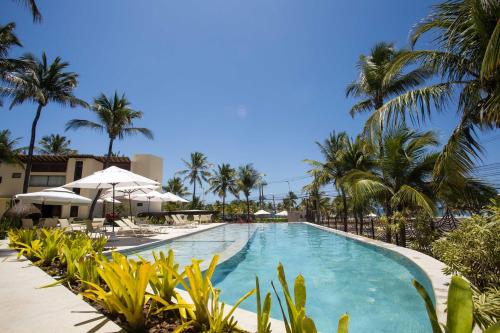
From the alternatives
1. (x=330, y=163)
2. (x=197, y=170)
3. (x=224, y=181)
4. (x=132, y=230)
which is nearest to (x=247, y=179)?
(x=224, y=181)

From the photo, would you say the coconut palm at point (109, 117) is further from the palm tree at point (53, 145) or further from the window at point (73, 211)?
the palm tree at point (53, 145)

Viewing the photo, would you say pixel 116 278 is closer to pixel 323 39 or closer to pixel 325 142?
pixel 323 39

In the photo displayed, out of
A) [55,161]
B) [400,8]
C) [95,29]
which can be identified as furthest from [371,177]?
[55,161]

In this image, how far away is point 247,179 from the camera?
36219 mm

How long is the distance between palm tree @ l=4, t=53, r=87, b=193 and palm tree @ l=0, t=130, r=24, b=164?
5960 mm

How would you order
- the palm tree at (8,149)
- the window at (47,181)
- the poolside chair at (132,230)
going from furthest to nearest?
the window at (47,181)
the palm tree at (8,149)
the poolside chair at (132,230)

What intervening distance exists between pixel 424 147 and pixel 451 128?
3876mm

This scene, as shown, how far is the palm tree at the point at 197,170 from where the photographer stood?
130 feet

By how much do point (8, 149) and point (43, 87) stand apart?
7808mm

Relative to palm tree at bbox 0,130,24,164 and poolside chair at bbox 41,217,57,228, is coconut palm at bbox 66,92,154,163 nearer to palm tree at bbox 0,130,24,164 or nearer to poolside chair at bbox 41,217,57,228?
palm tree at bbox 0,130,24,164

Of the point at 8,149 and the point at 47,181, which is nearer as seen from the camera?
the point at 8,149

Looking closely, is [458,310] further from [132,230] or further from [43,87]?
[43,87]

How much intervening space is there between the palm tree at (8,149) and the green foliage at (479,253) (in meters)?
28.0

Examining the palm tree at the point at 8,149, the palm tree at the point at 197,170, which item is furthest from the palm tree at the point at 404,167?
the palm tree at the point at 197,170
